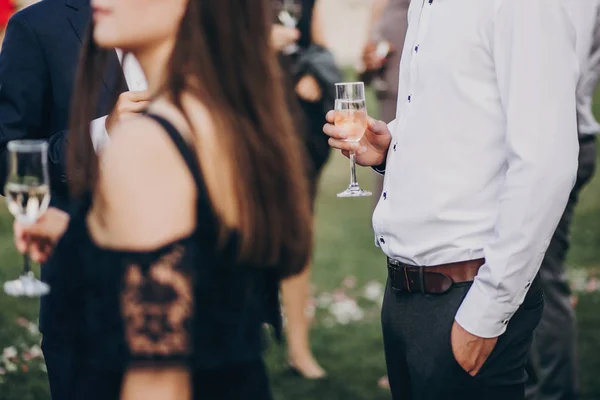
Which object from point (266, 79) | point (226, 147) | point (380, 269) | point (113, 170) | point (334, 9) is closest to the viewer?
point (113, 170)

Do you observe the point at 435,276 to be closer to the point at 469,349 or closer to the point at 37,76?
the point at 469,349

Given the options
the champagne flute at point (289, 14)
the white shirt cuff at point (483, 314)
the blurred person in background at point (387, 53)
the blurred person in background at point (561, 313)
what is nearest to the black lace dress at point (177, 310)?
the white shirt cuff at point (483, 314)

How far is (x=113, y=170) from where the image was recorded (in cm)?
178

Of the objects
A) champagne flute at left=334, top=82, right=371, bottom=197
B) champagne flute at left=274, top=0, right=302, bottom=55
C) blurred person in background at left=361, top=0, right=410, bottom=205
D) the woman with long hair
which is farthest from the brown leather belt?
blurred person in background at left=361, top=0, right=410, bottom=205

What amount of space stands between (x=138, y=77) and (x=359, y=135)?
728 millimetres

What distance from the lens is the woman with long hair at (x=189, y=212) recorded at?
5.89ft

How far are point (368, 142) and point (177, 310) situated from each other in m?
1.44

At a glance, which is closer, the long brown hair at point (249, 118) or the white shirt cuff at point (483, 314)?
the long brown hair at point (249, 118)

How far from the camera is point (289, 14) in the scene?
518 cm

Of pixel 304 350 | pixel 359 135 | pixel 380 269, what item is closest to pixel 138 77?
pixel 359 135

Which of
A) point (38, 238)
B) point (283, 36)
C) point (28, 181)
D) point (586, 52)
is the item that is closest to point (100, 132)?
point (28, 181)

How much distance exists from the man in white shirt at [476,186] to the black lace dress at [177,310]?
29.8 inches

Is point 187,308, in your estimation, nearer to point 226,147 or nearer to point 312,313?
point 226,147

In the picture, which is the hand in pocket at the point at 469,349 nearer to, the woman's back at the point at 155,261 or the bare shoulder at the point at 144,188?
the woman's back at the point at 155,261
